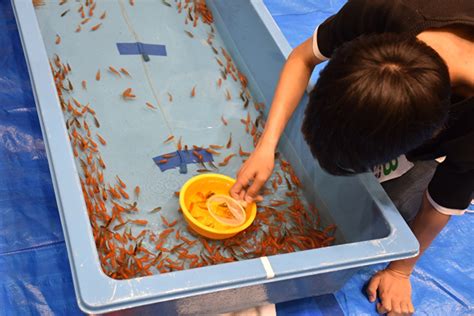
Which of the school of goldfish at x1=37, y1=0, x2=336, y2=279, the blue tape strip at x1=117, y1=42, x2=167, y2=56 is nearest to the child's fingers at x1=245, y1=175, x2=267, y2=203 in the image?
the school of goldfish at x1=37, y1=0, x2=336, y2=279

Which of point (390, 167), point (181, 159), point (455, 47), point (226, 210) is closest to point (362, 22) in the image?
point (455, 47)

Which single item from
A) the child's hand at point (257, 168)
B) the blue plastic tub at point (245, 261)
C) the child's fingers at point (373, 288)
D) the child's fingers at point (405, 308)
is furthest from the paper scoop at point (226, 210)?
the child's fingers at point (405, 308)

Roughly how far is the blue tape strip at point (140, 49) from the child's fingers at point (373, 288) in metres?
1.17

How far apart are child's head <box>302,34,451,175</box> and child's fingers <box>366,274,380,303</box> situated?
0.72 metres

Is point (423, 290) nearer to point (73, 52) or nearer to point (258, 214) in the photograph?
point (258, 214)

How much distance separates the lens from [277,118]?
1372 millimetres

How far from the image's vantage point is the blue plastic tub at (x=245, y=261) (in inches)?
40.7

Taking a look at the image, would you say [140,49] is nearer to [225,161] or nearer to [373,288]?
[225,161]

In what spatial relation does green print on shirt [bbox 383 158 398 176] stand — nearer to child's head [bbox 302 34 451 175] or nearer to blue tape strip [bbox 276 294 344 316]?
blue tape strip [bbox 276 294 344 316]

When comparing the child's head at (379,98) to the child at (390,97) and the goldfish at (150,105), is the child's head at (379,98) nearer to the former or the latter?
the child at (390,97)

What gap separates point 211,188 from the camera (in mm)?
1565

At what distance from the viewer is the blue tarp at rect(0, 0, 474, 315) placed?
1.41 meters

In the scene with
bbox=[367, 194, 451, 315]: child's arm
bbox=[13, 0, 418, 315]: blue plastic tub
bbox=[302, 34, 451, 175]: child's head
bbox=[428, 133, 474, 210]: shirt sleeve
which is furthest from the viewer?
bbox=[367, 194, 451, 315]: child's arm

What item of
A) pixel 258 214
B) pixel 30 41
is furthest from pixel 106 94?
pixel 258 214
